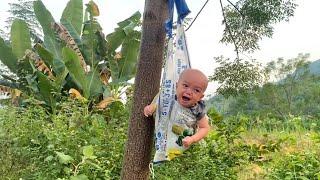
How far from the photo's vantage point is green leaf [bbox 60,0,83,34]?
999cm

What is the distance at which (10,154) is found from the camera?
418 centimetres

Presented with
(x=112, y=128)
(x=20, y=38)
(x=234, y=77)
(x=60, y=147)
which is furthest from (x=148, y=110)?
(x=20, y=38)

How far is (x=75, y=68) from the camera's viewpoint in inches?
329

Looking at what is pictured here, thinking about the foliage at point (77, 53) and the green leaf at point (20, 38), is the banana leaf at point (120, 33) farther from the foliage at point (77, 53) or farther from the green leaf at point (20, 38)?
the green leaf at point (20, 38)

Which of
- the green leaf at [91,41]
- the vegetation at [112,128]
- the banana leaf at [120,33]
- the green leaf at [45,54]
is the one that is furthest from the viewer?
the green leaf at [91,41]

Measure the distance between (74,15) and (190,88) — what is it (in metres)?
7.55

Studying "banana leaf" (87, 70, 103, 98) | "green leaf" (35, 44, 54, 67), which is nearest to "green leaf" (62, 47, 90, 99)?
"banana leaf" (87, 70, 103, 98)

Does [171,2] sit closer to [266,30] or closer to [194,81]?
[194,81]

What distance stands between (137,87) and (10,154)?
156 cm

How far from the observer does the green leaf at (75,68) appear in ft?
26.1

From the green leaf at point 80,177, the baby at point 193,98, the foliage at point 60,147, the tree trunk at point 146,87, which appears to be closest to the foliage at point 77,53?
the foliage at point 60,147

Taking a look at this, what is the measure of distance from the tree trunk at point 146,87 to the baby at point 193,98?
0.38ft

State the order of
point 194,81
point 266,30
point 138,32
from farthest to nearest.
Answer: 1. point 138,32
2. point 266,30
3. point 194,81

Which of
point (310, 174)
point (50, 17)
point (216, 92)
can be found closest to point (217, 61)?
point (216, 92)
